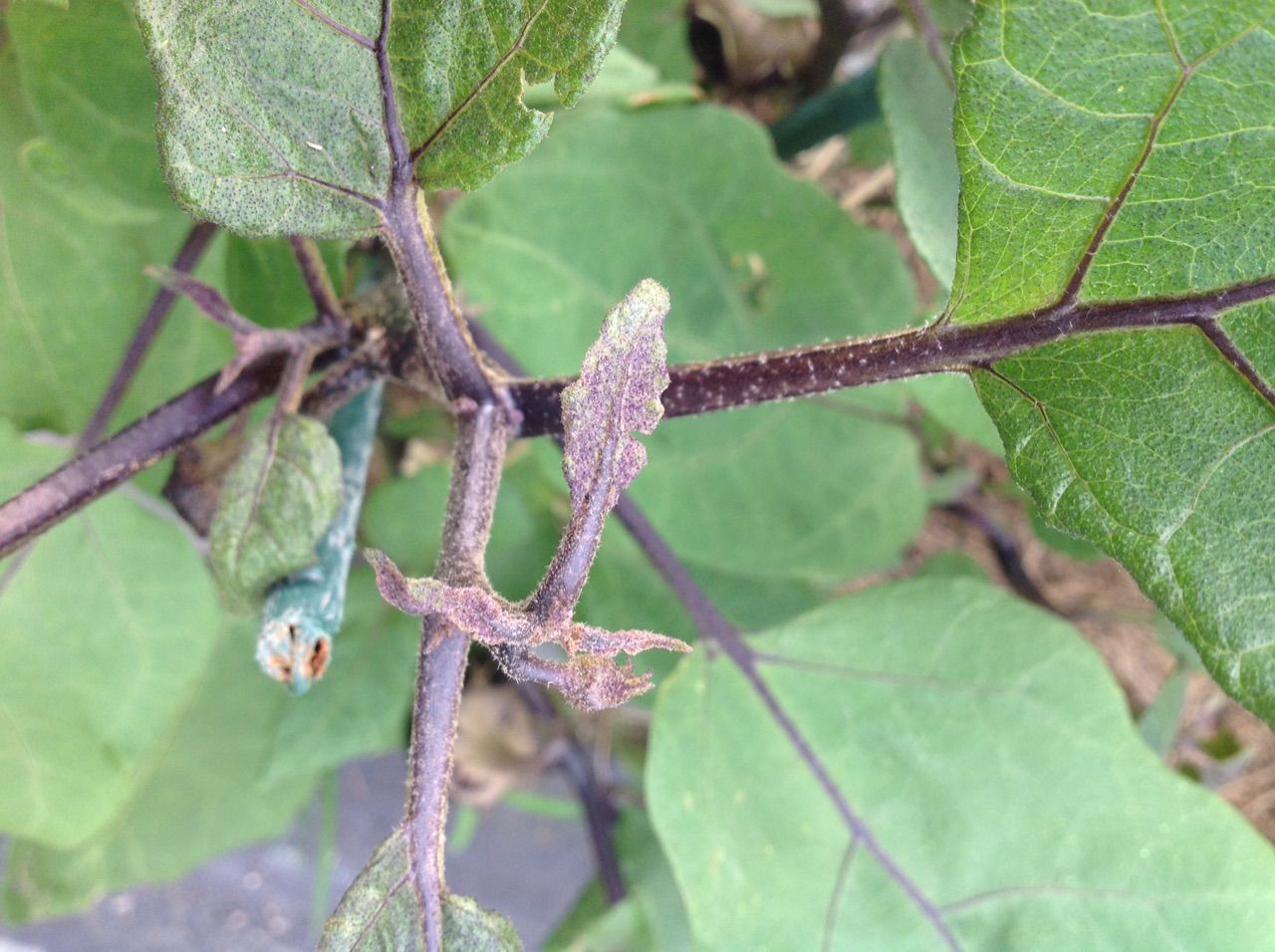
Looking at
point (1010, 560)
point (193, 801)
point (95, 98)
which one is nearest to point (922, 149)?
point (95, 98)

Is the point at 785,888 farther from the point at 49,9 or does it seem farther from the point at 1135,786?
the point at 49,9

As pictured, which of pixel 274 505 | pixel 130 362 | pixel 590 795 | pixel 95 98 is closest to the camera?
pixel 274 505

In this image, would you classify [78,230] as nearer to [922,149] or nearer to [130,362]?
[130,362]

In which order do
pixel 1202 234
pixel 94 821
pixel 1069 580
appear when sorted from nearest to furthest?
1. pixel 1202 234
2. pixel 94 821
3. pixel 1069 580

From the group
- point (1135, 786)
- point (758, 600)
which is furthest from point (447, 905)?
point (758, 600)

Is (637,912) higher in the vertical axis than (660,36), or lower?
lower

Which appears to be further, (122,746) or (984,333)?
(122,746)

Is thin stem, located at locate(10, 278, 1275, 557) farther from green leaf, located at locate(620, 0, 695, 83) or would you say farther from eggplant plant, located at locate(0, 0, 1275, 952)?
green leaf, located at locate(620, 0, 695, 83)
